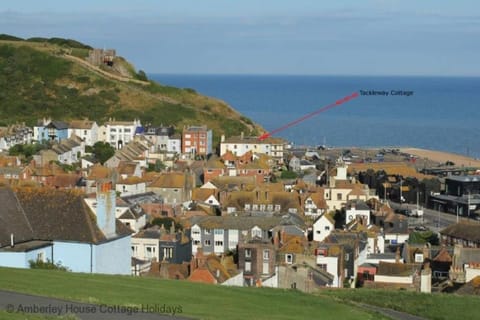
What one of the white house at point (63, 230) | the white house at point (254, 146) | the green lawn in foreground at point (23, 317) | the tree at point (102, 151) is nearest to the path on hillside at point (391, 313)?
the white house at point (63, 230)

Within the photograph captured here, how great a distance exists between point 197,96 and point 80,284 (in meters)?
98.2

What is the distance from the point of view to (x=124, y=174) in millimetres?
64750

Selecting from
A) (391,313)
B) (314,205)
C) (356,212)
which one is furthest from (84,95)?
(391,313)

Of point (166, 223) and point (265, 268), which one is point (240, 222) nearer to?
point (166, 223)

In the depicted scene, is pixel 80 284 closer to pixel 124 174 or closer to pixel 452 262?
pixel 452 262

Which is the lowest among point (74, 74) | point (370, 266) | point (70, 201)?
point (370, 266)

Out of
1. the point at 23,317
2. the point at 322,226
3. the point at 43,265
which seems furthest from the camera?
the point at 322,226

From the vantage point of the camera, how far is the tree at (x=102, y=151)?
76213 millimetres

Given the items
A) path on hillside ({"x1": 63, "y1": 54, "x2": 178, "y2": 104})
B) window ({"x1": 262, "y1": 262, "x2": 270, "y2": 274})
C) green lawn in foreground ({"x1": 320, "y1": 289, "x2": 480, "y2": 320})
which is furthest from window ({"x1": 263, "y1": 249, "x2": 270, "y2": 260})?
path on hillside ({"x1": 63, "y1": 54, "x2": 178, "y2": 104})

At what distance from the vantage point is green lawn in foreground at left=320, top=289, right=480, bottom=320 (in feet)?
77.7

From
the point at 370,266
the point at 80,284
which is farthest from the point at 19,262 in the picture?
the point at 370,266

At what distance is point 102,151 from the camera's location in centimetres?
7769

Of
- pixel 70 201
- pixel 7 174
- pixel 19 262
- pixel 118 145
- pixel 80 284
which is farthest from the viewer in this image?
pixel 118 145

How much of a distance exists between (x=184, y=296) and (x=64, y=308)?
400cm
